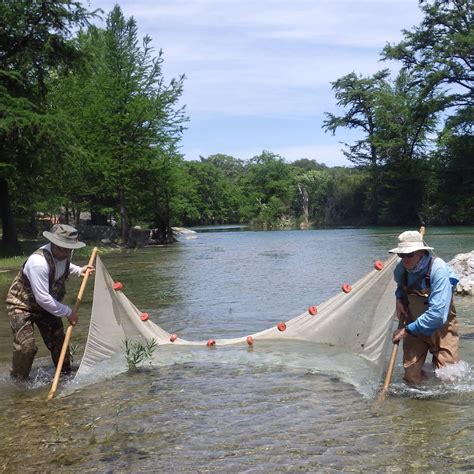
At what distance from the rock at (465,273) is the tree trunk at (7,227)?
17.6 m

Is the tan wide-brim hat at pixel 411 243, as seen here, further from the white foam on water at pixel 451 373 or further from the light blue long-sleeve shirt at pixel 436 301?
the white foam on water at pixel 451 373

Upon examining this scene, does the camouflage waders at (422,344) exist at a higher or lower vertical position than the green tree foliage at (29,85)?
lower

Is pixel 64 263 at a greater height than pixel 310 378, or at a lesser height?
greater

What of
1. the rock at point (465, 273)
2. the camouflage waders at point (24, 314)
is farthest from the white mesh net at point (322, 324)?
the rock at point (465, 273)

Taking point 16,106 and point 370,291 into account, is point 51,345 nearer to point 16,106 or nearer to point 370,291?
point 370,291

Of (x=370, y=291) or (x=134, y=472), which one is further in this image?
(x=370, y=291)

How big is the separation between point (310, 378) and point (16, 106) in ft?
65.9

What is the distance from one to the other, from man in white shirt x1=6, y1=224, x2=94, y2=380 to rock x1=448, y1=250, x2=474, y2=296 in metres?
8.59

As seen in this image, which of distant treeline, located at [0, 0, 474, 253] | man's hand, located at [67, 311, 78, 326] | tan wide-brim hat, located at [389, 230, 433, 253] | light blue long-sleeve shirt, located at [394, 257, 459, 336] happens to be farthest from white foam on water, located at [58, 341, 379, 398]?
distant treeline, located at [0, 0, 474, 253]

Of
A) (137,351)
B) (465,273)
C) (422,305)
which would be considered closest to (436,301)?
(422,305)

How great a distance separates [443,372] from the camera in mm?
6156

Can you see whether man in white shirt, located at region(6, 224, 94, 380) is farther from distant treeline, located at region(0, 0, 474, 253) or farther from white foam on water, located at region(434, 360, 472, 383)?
distant treeline, located at region(0, 0, 474, 253)

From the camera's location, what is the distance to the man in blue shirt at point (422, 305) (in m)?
5.72

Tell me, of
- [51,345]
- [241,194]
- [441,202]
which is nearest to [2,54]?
[51,345]
